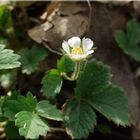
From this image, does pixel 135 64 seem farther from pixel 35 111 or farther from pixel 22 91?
pixel 35 111

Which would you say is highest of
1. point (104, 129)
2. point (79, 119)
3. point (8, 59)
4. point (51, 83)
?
point (8, 59)

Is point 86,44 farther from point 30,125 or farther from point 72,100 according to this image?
point 30,125

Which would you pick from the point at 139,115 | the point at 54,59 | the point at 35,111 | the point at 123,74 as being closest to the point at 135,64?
the point at 123,74

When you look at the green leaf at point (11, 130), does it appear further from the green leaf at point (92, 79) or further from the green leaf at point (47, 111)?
the green leaf at point (92, 79)

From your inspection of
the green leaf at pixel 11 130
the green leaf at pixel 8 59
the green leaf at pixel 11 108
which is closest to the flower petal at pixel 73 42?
the green leaf at pixel 8 59

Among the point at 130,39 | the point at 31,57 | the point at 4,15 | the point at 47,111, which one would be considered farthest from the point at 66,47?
the point at 130,39

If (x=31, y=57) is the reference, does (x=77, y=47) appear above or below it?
above
